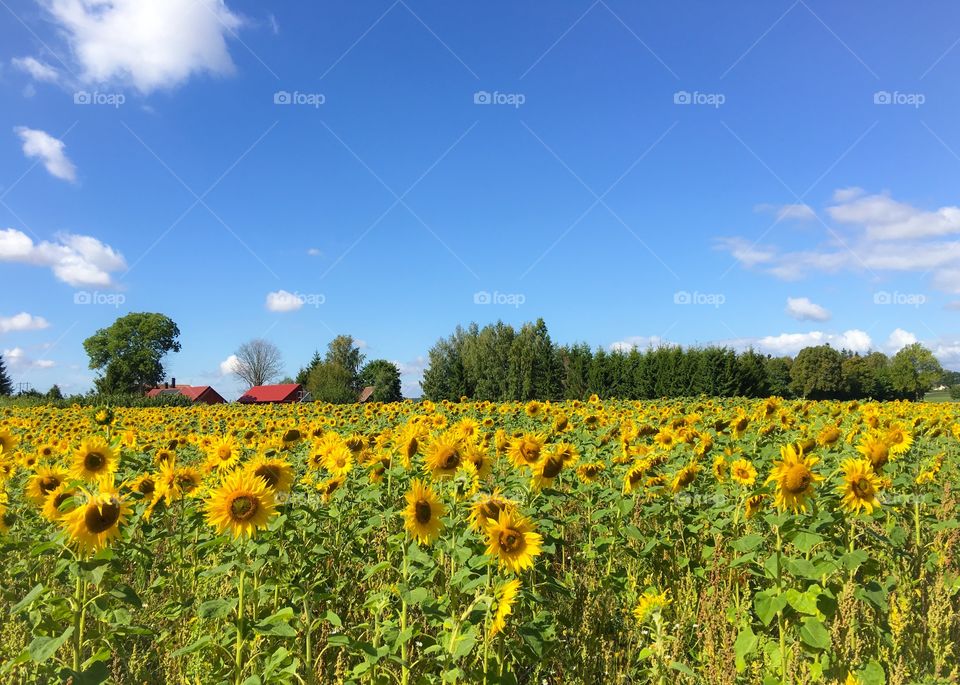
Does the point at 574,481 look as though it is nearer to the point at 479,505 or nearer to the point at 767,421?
the point at 767,421

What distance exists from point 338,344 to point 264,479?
3535 inches

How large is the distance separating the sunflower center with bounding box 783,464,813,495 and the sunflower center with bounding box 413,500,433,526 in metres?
2.04

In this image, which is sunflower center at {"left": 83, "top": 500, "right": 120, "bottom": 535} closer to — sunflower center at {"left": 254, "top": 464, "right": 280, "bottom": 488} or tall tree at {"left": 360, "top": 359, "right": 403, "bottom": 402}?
sunflower center at {"left": 254, "top": 464, "right": 280, "bottom": 488}

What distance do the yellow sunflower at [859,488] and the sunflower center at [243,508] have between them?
342 centimetres

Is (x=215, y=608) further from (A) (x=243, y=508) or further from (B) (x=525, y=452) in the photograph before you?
(B) (x=525, y=452)

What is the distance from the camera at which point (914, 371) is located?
78812mm

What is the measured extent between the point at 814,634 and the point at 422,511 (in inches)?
83.1

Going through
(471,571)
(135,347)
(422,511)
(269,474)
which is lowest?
(471,571)

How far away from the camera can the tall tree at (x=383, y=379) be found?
6249cm

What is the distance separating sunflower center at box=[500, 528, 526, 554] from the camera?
2.96m

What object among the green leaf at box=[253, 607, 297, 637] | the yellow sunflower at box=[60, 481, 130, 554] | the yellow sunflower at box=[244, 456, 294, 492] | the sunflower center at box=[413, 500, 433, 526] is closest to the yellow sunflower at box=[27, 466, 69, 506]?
the yellow sunflower at box=[60, 481, 130, 554]

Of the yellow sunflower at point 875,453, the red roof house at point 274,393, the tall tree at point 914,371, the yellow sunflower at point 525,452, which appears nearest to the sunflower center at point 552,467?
the yellow sunflower at point 525,452

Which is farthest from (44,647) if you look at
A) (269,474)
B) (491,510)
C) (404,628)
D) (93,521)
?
(491,510)

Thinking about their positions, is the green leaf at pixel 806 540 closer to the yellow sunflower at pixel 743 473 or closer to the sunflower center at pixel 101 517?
the yellow sunflower at pixel 743 473
